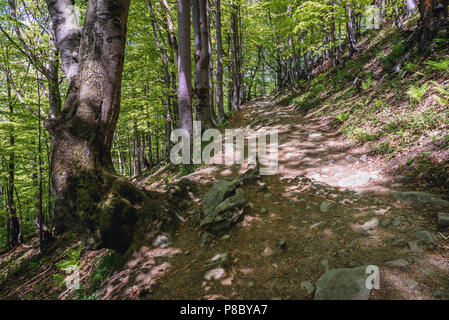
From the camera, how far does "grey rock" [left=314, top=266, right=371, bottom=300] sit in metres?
1.75

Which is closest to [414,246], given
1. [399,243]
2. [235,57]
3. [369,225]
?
[399,243]

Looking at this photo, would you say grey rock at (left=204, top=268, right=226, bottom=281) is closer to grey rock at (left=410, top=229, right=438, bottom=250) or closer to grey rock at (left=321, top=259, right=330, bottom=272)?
grey rock at (left=321, top=259, right=330, bottom=272)

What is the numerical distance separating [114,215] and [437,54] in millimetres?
8272

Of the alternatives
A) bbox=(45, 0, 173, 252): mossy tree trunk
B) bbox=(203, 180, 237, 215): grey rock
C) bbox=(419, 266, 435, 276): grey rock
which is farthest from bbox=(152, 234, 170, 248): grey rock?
bbox=(419, 266, 435, 276): grey rock

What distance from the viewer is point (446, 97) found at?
3840 mm

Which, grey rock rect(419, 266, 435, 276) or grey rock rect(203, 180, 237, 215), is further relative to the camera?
grey rock rect(203, 180, 237, 215)

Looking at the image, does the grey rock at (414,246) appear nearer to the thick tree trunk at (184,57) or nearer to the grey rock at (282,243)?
the grey rock at (282,243)

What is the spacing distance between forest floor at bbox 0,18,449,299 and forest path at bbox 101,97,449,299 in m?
0.01

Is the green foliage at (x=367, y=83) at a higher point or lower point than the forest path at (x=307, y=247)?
higher

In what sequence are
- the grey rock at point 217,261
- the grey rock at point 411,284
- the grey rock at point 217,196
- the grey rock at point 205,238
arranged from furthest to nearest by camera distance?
the grey rock at point 217,196 → the grey rock at point 205,238 → the grey rock at point 217,261 → the grey rock at point 411,284

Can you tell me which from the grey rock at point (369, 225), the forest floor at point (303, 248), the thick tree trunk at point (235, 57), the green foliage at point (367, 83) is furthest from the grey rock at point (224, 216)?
the thick tree trunk at point (235, 57)

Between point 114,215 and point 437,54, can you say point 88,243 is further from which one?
point 437,54

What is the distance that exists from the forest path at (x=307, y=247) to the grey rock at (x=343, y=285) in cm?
9

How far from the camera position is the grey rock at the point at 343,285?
175cm
